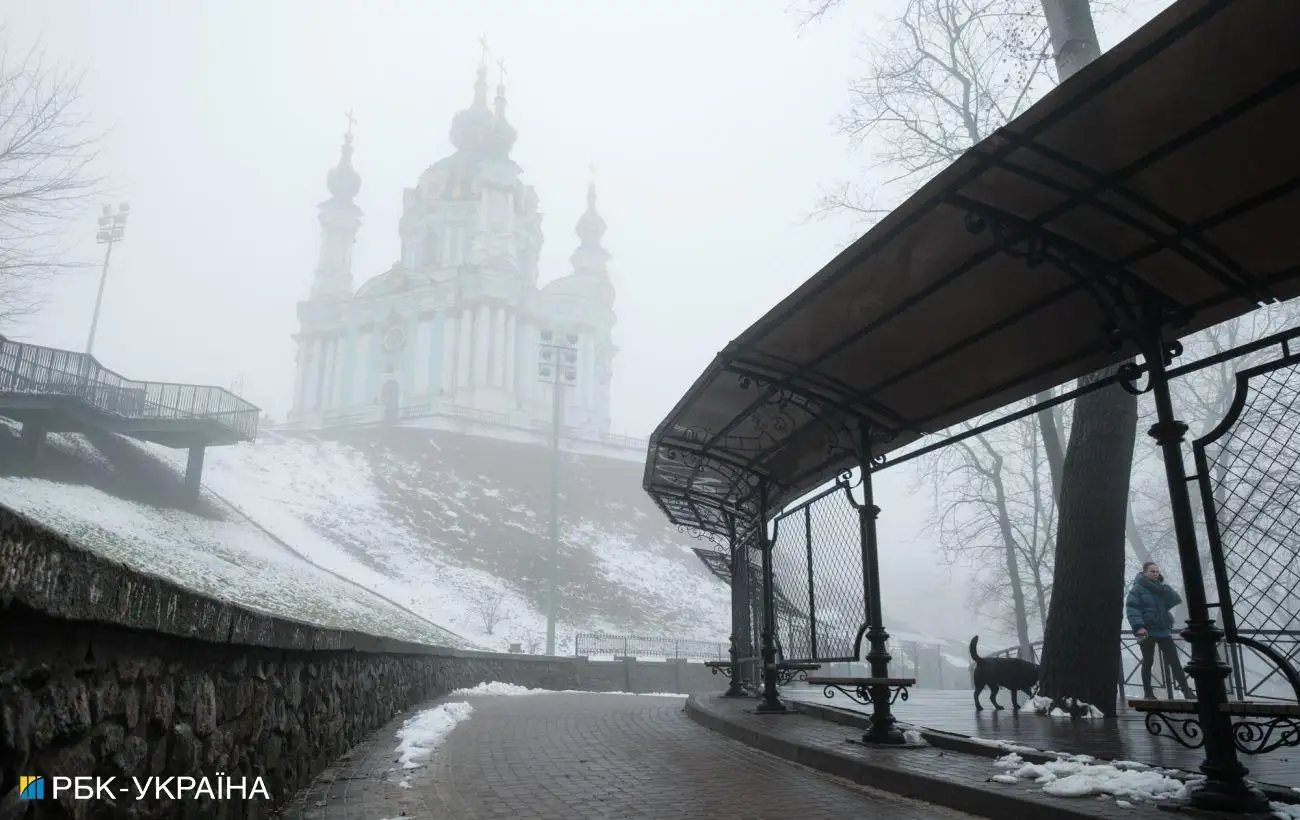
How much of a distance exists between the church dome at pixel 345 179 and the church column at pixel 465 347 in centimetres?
2163

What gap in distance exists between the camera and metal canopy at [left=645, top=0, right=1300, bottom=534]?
423 centimetres

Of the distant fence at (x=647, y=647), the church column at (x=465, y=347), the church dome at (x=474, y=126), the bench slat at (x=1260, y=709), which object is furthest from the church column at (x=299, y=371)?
the bench slat at (x=1260, y=709)

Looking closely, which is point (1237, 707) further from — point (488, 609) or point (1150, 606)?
point (488, 609)

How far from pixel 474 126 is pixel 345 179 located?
1314 cm

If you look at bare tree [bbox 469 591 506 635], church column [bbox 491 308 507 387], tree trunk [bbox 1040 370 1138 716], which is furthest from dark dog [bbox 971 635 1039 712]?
church column [bbox 491 308 507 387]

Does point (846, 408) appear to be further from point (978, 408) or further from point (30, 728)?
point (30, 728)

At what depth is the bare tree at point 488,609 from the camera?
35719 mm

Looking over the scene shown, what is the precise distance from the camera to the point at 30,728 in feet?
7.46

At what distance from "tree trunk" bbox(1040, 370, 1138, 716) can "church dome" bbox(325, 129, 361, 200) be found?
267 ft

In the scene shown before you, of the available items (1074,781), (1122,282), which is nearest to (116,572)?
(1074,781)

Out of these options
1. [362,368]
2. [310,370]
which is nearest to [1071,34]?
[362,368]

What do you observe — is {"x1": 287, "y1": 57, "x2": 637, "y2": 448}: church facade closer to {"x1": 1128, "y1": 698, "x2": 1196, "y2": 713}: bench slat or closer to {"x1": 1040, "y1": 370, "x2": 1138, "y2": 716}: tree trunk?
{"x1": 1040, "y1": 370, "x2": 1138, "y2": 716}: tree trunk

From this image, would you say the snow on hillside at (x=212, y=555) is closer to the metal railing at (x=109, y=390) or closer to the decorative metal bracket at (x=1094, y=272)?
the metal railing at (x=109, y=390)

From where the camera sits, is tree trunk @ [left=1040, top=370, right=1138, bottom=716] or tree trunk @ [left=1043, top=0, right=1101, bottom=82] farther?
Answer: tree trunk @ [left=1043, top=0, right=1101, bottom=82]
